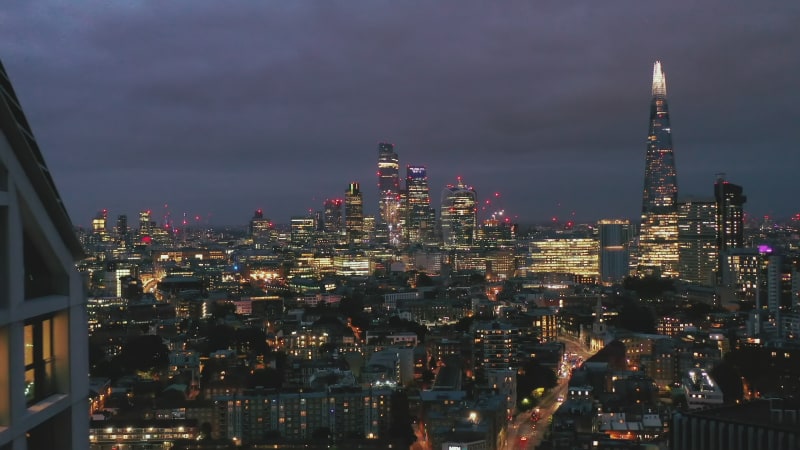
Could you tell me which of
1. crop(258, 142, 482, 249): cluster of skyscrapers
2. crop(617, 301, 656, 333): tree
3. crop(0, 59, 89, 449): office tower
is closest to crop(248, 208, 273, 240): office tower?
crop(258, 142, 482, 249): cluster of skyscrapers

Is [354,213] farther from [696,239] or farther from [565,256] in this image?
[696,239]

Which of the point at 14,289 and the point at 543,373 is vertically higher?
the point at 14,289

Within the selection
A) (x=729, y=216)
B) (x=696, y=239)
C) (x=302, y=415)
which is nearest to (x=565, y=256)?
(x=696, y=239)

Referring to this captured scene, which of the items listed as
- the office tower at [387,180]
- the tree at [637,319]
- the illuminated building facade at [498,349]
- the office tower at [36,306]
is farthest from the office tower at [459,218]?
the office tower at [36,306]

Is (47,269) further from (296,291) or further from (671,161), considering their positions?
(671,161)

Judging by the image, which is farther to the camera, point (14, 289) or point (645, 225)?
point (645, 225)

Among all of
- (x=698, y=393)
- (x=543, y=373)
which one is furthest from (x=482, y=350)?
(x=698, y=393)

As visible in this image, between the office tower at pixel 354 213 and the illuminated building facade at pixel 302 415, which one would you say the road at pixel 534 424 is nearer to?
the illuminated building facade at pixel 302 415

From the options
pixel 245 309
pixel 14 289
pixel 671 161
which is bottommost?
pixel 245 309
